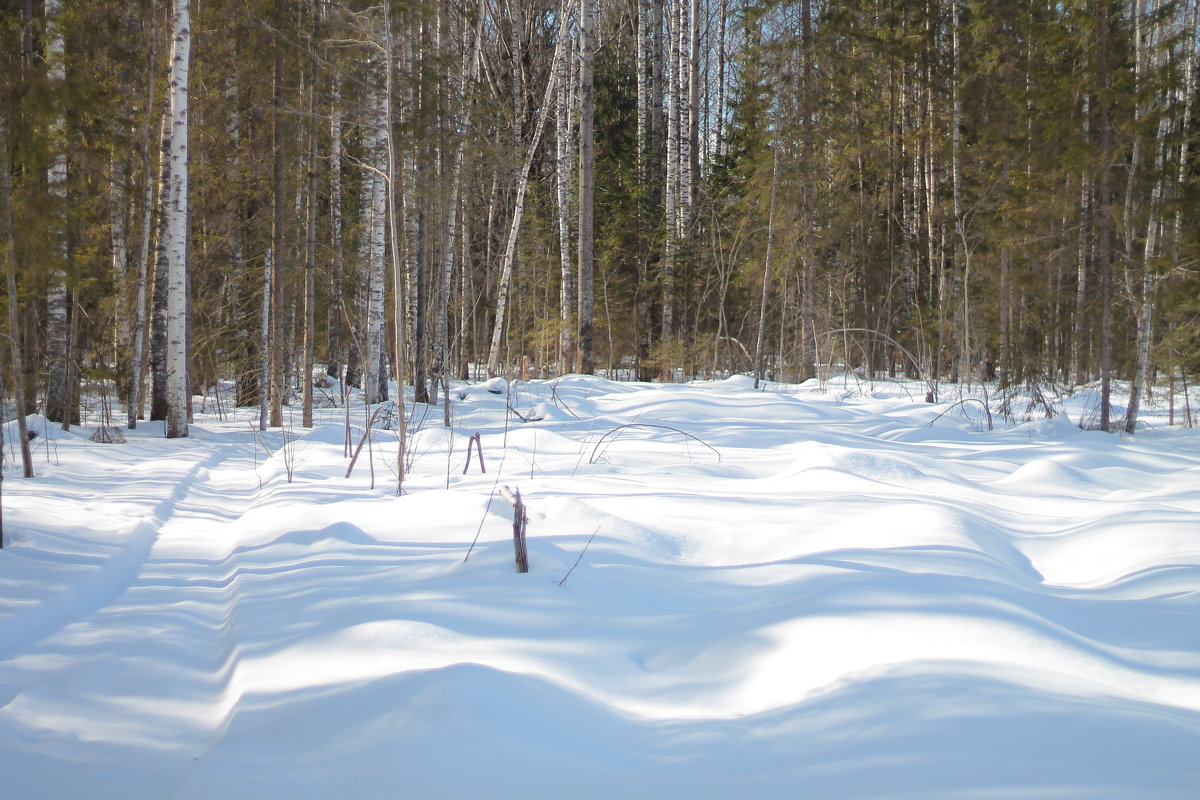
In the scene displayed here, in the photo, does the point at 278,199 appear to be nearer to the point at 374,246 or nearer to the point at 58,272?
the point at 374,246

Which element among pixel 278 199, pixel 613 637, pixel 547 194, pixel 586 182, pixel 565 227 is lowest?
pixel 613 637

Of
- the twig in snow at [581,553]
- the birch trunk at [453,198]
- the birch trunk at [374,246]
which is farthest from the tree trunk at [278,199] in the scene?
the twig in snow at [581,553]

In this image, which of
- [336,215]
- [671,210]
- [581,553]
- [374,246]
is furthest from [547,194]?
[581,553]

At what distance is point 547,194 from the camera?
22062 millimetres

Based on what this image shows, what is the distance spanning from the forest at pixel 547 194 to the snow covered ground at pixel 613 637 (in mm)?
1886

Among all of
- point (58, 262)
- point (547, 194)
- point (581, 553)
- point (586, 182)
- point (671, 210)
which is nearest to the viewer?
point (581, 553)

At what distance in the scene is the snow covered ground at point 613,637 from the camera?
6.47 feet

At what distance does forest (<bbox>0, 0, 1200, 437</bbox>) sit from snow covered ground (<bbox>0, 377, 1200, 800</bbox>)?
1.89m

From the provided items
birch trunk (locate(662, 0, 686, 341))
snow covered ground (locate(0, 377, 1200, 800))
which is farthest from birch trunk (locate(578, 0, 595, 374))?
snow covered ground (locate(0, 377, 1200, 800))

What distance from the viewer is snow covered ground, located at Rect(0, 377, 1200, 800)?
197 cm

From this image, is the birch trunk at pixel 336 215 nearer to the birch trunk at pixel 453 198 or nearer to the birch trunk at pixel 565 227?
the birch trunk at pixel 453 198

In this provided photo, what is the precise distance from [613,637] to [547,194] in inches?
794

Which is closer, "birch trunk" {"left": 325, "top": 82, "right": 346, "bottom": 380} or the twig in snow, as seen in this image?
the twig in snow

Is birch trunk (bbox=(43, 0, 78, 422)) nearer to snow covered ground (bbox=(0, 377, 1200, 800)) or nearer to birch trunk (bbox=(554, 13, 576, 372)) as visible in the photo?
snow covered ground (bbox=(0, 377, 1200, 800))
